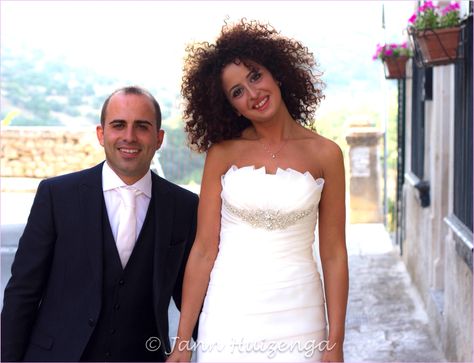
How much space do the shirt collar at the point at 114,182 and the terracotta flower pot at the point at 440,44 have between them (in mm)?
3243

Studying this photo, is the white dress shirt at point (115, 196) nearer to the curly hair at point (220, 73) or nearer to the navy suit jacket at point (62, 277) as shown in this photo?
the navy suit jacket at point (62, 277)

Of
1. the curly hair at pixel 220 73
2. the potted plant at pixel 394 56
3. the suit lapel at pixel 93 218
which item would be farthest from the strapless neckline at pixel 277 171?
the potted plant at pixel 394 56

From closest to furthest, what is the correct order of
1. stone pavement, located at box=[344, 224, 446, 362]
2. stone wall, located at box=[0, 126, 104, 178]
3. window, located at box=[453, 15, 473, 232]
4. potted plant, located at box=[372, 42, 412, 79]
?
window, located at box=[453, 15, 473, 232], stone pavement, located at box=[344, 224, 446, 362], potted plant, located at box=[372, 42, 412, 79], stone wall, located at box=[0, 126, 104, 178]

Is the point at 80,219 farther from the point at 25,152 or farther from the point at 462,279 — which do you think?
the point at 25,152

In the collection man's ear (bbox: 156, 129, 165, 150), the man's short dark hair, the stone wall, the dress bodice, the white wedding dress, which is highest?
the man's short dark hair

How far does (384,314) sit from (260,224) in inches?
229

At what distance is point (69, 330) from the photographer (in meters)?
3.18

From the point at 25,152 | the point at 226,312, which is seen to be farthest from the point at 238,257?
the point at 25,152

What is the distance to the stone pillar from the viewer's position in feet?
52.3

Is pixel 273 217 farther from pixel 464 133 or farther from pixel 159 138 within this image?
pixel 464 133

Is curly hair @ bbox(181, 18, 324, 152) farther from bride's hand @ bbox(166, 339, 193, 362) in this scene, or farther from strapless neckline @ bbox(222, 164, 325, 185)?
bride's hand @ bbox(166, 339, 193, 362)

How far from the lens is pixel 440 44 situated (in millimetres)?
5992

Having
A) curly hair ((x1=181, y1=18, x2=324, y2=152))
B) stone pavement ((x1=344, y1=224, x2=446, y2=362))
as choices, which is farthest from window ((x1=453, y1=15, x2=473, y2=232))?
curly hair ((x1=181, y1=18, x2=324, y2=152))

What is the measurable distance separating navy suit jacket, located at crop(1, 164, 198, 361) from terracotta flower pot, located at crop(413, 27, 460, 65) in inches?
130
